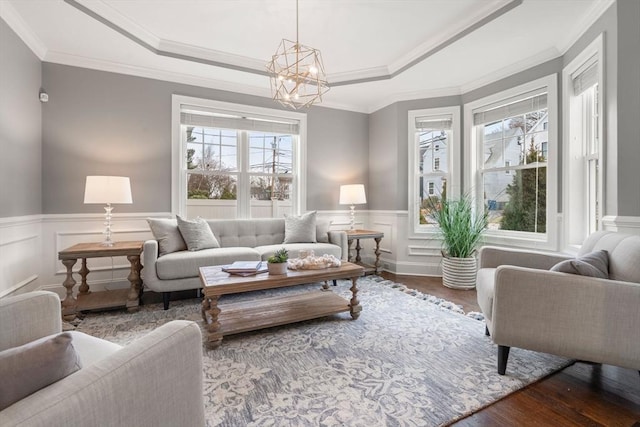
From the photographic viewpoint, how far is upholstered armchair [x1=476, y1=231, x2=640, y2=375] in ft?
4.92

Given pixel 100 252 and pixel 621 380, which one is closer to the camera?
pixel 621 380

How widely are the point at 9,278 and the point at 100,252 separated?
68 centimetres

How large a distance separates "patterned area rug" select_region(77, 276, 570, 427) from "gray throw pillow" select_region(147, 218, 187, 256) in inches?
25.4

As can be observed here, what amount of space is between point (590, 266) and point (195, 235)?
3.24 m

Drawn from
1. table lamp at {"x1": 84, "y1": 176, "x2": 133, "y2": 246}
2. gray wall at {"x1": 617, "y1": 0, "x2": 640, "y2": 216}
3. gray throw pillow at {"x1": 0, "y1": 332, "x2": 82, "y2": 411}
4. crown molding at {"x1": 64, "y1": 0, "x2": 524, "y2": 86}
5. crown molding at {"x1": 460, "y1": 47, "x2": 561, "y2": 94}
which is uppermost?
crown molding at {"x1": 64, "y1": 0, "x2": 524, "y2": 86}

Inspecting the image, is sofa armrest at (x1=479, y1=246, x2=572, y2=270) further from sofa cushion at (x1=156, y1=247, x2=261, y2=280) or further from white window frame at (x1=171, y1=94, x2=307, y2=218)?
white window frame at (x1=171, y1=94, x2=307, y2=218)

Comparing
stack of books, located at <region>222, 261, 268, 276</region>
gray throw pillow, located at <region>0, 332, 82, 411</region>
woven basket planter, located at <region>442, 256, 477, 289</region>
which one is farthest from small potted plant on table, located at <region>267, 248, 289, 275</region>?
woven basket planter, located at <region>442, 256, 477, 289</region>

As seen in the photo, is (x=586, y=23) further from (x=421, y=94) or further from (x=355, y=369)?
(x=355, y=369)

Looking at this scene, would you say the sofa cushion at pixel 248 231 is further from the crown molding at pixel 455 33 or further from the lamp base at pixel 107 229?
the crown molding at pixel 455 33

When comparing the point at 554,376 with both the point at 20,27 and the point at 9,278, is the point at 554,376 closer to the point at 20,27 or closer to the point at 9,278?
the point at 9,278

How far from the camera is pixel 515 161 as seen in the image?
11.8ft

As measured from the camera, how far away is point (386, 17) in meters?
2.72

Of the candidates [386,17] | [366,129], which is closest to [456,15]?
[386,17]

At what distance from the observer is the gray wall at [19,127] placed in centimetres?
243
